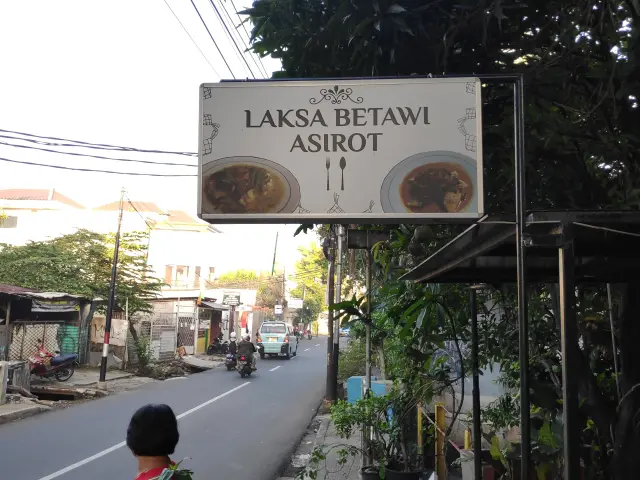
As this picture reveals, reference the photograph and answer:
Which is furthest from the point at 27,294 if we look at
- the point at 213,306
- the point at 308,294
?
the point at 308,294

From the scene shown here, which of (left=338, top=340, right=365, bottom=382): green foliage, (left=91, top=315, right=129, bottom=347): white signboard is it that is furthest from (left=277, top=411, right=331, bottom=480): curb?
(left=91, top=315, right=129, bottom=347): white signboard

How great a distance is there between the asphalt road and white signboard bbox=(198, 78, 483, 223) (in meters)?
5.50

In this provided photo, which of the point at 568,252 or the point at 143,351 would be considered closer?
the point at 568,252

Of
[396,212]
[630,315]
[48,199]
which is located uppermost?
[48,199]

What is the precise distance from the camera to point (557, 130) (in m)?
3.61

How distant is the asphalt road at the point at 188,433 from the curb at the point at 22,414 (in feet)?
0.81

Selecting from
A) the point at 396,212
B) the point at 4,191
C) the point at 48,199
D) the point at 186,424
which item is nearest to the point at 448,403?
the point at 186,424

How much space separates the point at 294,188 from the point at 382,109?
60 cm

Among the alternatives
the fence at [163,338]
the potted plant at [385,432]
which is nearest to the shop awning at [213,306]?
the fence at [163,338]

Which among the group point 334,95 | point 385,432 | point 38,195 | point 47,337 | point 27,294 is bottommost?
point 385,432

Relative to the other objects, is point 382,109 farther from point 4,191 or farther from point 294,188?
point 4,191

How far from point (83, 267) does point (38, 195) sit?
125 ft

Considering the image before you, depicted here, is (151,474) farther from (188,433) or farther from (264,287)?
(264,287)

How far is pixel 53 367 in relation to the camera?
51.7ft
